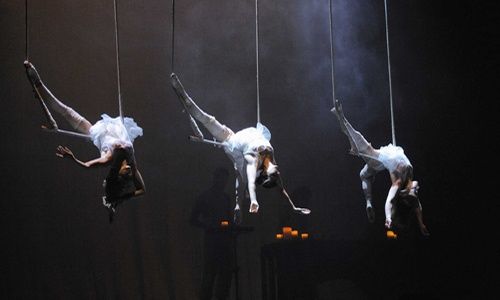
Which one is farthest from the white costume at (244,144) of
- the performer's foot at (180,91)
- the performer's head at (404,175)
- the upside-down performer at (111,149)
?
the performer's head at (404,175)

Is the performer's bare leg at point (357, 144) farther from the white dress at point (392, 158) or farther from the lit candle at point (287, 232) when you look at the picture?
the lit candle at point (287, 232)

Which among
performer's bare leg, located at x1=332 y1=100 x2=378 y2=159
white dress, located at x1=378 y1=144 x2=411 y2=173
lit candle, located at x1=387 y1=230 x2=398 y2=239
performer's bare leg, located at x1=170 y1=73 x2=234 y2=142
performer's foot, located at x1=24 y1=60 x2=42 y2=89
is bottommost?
lit candle, located at x1=387 y1=230 x2=398 y2=239

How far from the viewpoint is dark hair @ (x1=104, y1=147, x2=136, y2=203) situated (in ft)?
19.9

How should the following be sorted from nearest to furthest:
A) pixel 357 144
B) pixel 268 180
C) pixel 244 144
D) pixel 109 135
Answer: pixel 109 135, pixel 268 180, pixel 244 144, pixel 357 144

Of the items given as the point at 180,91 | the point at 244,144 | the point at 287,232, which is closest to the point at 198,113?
the point at 180,91

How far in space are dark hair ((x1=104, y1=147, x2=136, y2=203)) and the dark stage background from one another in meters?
1.91

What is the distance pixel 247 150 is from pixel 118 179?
1311 mm

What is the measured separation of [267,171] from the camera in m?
6.67

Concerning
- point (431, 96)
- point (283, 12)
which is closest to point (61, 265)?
point (283, 12)

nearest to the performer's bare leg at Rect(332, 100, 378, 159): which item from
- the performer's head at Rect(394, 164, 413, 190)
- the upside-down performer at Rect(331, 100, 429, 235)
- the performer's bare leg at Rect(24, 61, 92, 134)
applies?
the upside-down performer at Rect(331, 100, 429, 235)

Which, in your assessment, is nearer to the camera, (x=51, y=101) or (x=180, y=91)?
(x=51, y=101)

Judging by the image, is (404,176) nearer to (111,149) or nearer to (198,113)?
(198,113)

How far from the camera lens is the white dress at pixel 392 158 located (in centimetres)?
690

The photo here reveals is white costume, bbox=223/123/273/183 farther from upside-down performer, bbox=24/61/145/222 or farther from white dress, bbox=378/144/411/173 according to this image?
white dress, bbox=378/144/411/173
